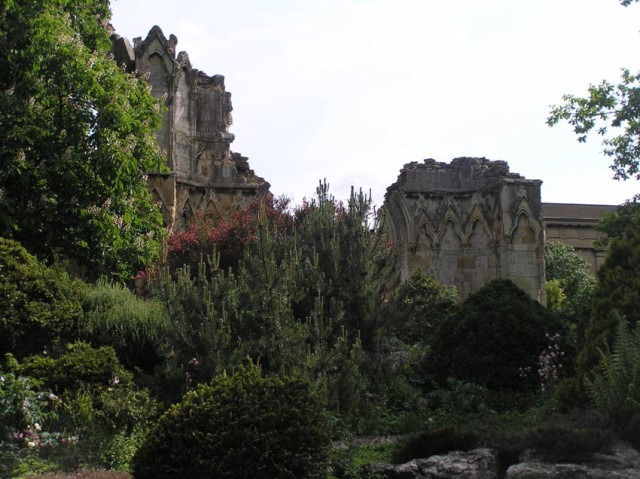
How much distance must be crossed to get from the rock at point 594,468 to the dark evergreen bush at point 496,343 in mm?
4951

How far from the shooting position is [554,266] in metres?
36.1

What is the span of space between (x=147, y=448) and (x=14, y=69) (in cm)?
860

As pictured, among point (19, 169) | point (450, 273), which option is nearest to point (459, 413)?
point (19, 169)

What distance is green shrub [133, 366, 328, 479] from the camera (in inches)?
312

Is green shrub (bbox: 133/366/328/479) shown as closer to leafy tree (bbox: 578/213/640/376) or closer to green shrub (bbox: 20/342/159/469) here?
green shrub (bbox: 20/342/159/469)

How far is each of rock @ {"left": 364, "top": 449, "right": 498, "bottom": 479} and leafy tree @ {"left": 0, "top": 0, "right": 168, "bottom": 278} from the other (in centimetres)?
758

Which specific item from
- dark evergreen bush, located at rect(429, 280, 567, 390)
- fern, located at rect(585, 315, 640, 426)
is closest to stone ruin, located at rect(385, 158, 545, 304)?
dark evergreen bush, located at rect(429, 280, 567, 390)

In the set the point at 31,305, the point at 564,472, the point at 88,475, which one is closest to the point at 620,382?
the point at 564,472

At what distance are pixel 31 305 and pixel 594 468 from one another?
7.85m

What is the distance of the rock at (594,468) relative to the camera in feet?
24.5

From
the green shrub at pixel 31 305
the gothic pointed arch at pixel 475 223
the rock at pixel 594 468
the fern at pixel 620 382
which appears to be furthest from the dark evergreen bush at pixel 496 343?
the gothic pointed arch at pixel 475 223

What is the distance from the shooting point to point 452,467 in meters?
8.15

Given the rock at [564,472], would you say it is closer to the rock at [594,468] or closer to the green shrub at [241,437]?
the rock at [594,468]

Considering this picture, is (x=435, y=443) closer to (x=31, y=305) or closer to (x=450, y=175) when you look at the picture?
(x=31, y=305)
